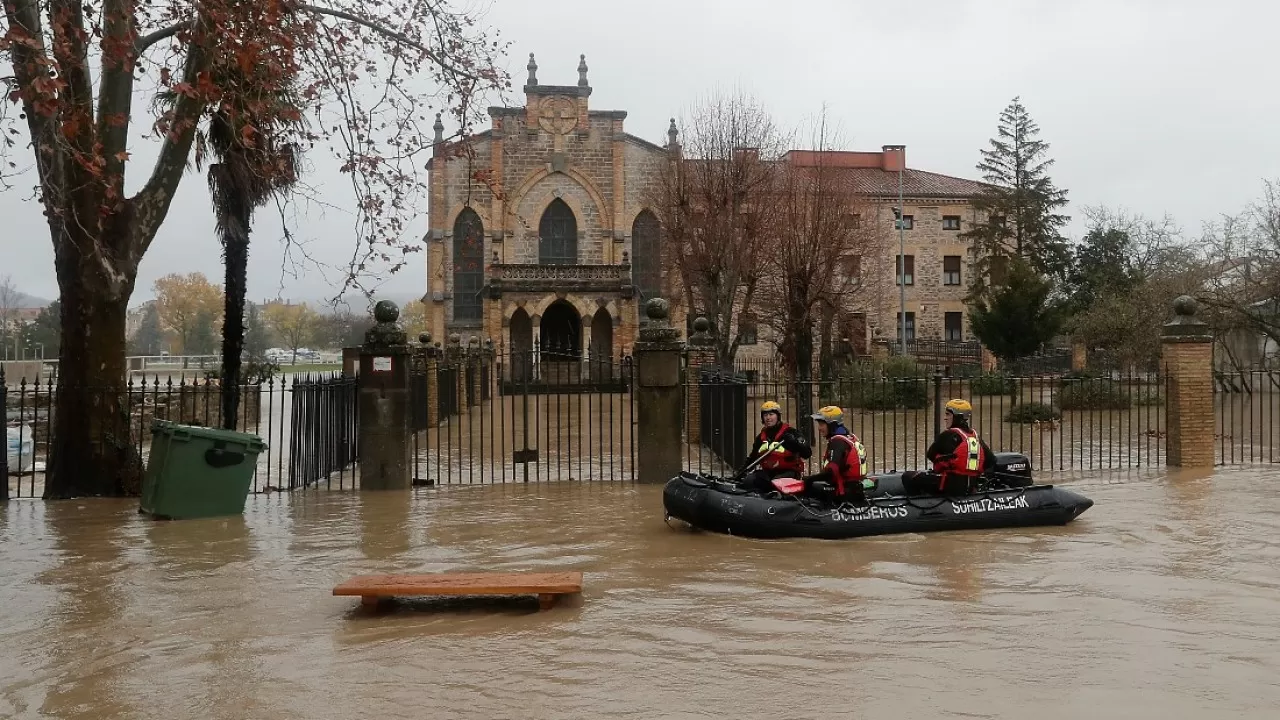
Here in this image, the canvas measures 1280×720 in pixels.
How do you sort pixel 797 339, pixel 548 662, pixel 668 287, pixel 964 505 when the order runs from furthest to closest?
1. pixel 668 287
2. pixel 797 339
3. pixel 964 505
4. pixel 548 662

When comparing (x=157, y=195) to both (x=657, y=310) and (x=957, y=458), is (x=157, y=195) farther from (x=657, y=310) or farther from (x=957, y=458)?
(x=957, y=458)

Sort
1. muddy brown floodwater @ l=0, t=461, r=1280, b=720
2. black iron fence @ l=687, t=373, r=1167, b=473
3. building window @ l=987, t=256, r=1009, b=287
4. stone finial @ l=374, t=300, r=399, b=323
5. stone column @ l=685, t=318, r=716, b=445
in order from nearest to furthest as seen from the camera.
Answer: muddy brown floodwater @ l=0, t=461, r=1280, b=720, stone finial @ l=374, t=300, r=399, b=323, black iron fence @ l=687, t=373, r=1167, b=473, stone column @ l=685, t=318, r=716, b=445, building window @ l=987, t=256, r=1009, b=287

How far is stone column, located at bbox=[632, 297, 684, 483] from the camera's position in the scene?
45.2 ft

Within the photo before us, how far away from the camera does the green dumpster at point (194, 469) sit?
11.1m

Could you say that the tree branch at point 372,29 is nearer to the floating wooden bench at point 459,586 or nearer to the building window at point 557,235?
the floating wooden bench at point 459,586

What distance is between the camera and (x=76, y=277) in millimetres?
12391

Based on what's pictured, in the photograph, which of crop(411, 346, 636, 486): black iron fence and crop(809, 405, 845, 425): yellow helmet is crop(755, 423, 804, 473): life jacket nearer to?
crop(809, 405, 845, 425): yellow helmet

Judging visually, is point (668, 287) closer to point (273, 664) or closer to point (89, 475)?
point (89, 475)

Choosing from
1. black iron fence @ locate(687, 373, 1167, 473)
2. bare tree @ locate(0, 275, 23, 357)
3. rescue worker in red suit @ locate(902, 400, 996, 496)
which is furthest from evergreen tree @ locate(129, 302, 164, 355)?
rescue worker in red suit @ locate(902, 400, 996, 496)

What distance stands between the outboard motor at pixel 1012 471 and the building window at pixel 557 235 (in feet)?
116

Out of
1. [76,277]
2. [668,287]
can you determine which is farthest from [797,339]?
[76,277]

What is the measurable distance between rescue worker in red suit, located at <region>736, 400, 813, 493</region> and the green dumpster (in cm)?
528

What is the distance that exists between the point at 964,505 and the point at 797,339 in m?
15.0

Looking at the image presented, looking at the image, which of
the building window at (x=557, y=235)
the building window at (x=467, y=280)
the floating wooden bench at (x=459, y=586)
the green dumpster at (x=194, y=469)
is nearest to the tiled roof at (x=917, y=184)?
the building window at (x=557, y=235)
